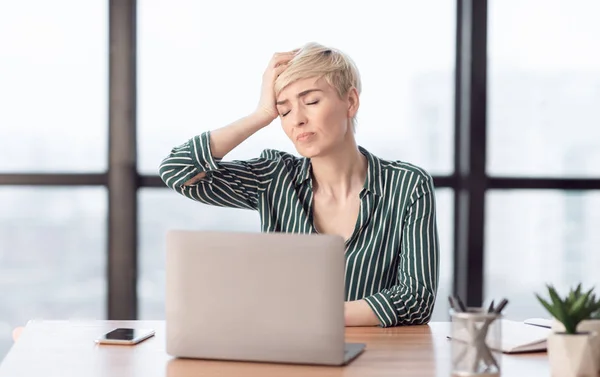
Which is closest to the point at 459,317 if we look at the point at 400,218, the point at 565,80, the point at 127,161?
the point at 400,218

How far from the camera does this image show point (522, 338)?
1703 millimetres

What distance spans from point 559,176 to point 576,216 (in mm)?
195

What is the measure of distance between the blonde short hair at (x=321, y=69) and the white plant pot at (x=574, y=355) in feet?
3.30

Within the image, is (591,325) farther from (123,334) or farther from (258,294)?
(123,334)

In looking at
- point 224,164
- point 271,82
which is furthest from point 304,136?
point 224,164

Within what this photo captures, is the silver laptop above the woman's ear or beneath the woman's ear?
beneath

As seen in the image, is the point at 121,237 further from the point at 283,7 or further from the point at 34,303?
→ the point at 283,7

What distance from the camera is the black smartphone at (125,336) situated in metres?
1.69

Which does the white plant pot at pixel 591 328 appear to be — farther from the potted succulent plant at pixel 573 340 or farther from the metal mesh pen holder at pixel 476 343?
the metal mesh pen holder at pixel 476 343

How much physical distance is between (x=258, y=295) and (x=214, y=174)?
2.94 ft

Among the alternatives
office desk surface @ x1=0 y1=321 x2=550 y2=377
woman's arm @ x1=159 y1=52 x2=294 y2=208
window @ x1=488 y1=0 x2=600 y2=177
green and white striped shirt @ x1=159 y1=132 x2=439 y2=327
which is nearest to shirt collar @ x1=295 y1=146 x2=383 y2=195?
green and white striped shirt @ x1=159 y1=132 x2=439 y2=327

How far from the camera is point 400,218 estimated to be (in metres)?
2.19

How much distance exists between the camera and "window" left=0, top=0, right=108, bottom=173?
3.28m

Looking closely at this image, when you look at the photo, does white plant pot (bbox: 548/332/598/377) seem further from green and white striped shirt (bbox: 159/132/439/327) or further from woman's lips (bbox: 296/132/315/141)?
woman's lips (bbox: 296/132/315/141)
